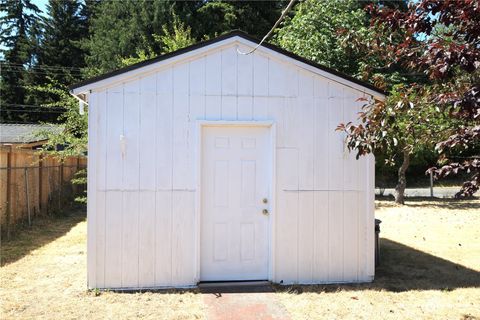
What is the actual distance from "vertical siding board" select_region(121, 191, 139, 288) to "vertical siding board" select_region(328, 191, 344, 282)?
8.81 feet

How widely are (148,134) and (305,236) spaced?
102 inches

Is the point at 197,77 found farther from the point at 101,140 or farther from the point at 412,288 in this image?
the point at 412,288

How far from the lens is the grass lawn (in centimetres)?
515

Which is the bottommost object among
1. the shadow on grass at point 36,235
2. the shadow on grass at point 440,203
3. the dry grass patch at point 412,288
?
the dry grass patch at point 412,288

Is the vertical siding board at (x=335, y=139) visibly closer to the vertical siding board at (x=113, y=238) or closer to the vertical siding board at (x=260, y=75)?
the vertical siding board at (x=260, y=75)

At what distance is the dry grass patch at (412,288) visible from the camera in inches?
206

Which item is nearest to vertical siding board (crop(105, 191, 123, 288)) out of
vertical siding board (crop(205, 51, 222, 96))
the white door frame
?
the white door frame

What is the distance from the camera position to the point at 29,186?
11.3 meters

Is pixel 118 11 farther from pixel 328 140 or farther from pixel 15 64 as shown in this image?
pixel 328 140

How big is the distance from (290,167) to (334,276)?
1.69 meters

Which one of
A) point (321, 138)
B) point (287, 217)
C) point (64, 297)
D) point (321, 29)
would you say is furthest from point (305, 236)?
point (321, 29)

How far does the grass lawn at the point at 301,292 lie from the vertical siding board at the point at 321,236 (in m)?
0.25

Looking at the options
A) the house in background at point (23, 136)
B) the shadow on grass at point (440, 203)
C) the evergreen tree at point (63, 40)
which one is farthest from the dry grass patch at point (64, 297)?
the evergreen tree at point (63, 40)

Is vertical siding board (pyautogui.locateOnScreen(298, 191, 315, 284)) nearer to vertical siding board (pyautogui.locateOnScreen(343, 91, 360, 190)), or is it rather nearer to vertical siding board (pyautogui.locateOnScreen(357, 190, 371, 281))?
vertical siding board (pyautogui.locateOnScreen(343, 91, 360, 190))
